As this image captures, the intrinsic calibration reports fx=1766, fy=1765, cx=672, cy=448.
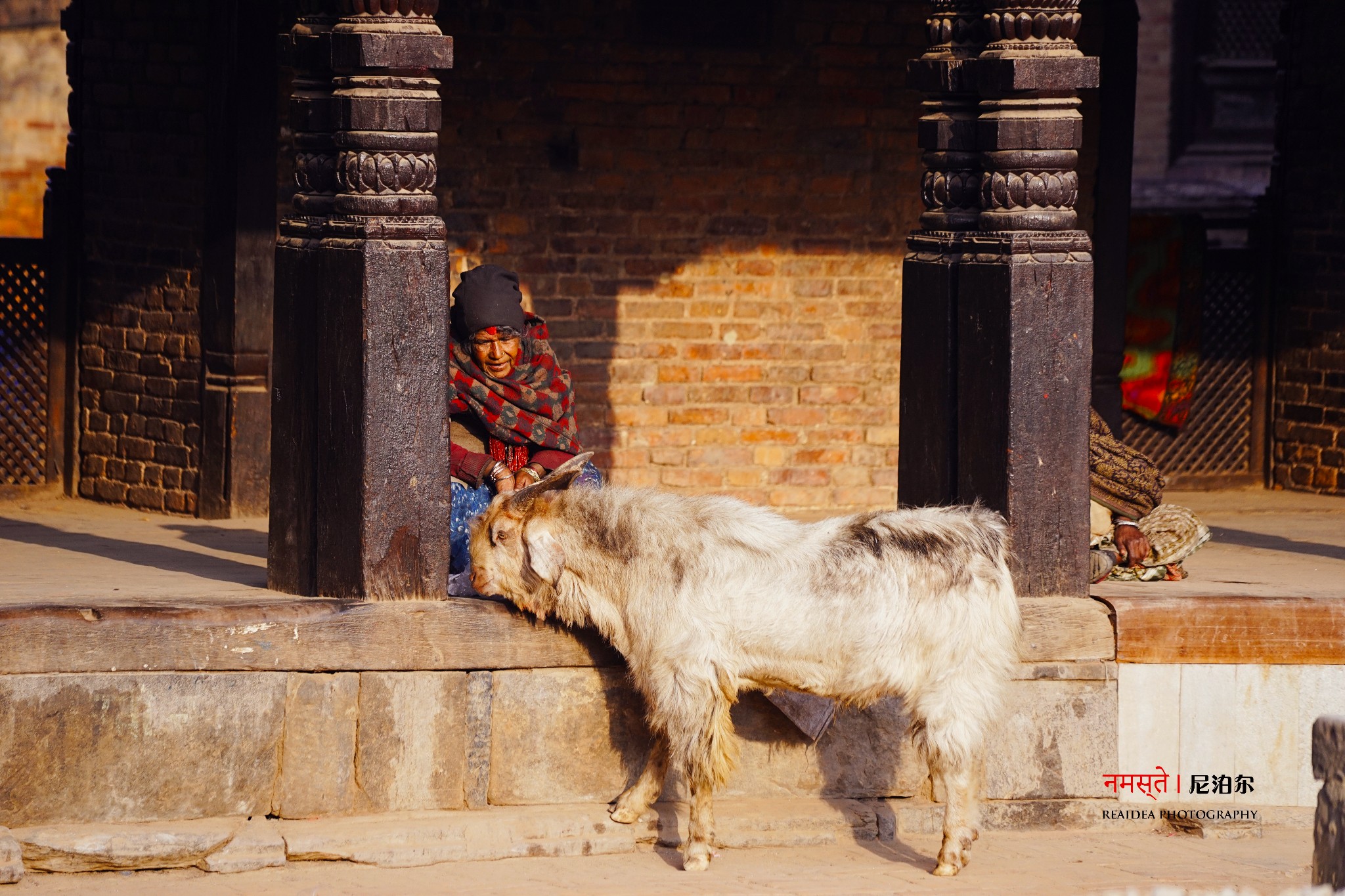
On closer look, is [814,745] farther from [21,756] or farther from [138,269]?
[138,269]

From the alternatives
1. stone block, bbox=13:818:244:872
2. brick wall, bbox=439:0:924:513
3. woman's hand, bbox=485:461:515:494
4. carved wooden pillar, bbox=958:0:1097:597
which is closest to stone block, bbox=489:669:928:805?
woman's hand, bbox=485:461:515:494

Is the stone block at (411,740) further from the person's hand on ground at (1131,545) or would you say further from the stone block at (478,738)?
the person's hand on ground at (1131,545)

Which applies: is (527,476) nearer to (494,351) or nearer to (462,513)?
(462,513)

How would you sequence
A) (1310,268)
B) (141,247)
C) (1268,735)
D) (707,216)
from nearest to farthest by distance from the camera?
1. (1268,735)
2. (141,247)
3. (707,216)
4. (1310,268)

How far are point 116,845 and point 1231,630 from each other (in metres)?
3.81

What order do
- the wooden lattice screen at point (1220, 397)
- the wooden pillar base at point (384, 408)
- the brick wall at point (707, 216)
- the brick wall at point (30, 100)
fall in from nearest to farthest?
the wooden pillar base at point (384, 408), the brick wall at point (707, 216), the wooden lattice screen at point (1220, 397), the brick wall at point (30, 100)

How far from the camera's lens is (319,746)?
5.66m

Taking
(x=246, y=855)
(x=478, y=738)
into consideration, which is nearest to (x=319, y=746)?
(x=246, y=855)

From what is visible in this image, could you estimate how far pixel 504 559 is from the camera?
220 inches

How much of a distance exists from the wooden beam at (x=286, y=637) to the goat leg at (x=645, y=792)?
359 millimetres

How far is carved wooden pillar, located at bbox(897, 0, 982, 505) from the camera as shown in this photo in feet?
19.9

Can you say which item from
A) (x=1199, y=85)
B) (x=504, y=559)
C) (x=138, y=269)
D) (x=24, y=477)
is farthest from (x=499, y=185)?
(x=1199, y=85)

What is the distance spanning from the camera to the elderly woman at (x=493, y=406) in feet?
20.1

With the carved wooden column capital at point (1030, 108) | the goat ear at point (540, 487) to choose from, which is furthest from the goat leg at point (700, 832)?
the carved wooden column capital at point (1030, 108)
